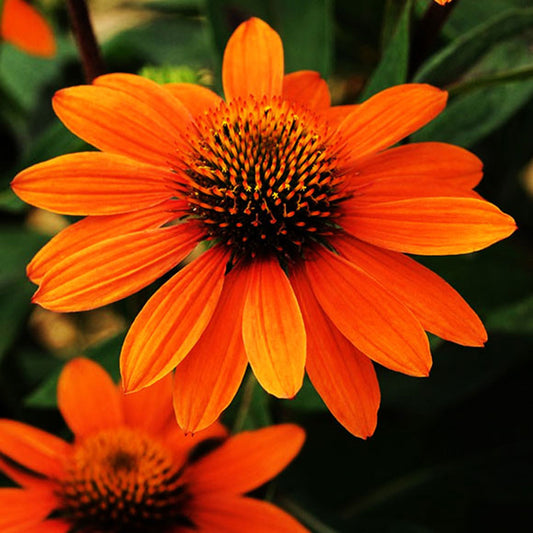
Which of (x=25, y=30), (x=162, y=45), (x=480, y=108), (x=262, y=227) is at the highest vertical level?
(x=162, y=45)

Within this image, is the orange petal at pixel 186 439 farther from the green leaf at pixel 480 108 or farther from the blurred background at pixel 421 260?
the green leaf at pixel 480 108

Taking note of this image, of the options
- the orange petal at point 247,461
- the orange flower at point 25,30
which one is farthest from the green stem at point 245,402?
the orange flower at point 25,30

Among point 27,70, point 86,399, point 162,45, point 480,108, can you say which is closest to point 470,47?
point 480,108

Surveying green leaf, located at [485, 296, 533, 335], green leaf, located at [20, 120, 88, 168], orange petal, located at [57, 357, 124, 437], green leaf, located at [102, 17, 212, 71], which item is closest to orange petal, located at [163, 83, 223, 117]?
green leaf, located at [20, 120, 88, 168]

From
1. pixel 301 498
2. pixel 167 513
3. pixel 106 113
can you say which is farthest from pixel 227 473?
pixel 106 113

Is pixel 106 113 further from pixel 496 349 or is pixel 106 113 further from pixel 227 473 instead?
pixel 496 349

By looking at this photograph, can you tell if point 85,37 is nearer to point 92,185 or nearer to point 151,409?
point 92,185
